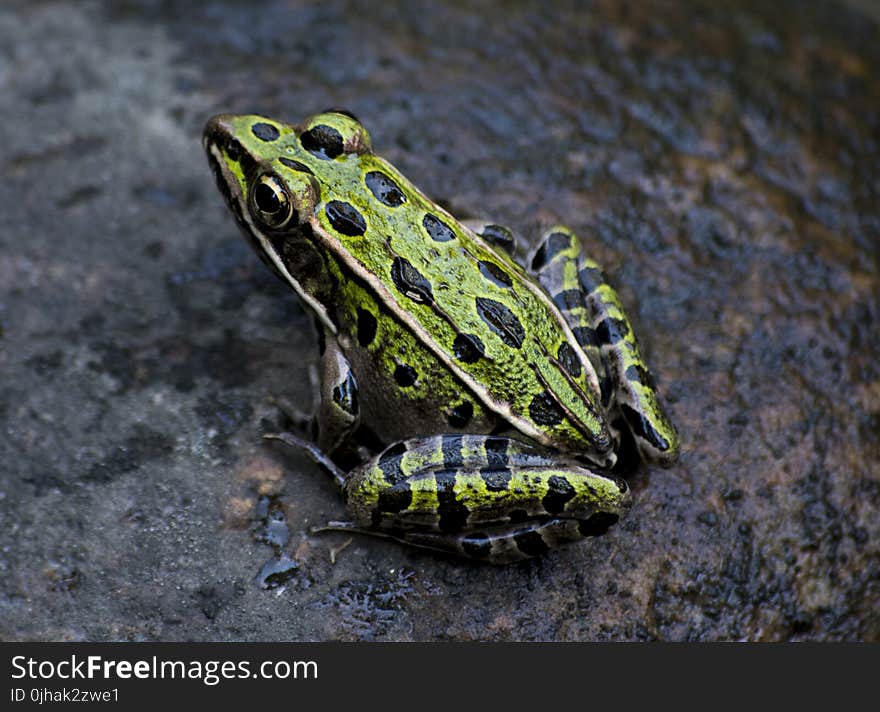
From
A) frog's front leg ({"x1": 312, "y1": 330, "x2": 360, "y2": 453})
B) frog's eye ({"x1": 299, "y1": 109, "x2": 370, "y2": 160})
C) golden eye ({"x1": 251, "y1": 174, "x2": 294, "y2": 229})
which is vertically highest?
frog's eye ({"x1": 299, "y1": 109, "x2": 370, "y2": 160})

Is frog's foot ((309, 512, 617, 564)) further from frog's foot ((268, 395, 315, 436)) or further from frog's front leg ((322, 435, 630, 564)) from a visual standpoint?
frog's foot ((268, 395, 315, 436))

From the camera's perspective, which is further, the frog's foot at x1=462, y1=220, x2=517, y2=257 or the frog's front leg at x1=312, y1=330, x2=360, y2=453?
the frog's foot at x1=462, y1=220, x2=517, y2=257

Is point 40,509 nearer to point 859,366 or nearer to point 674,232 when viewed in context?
point 674,232

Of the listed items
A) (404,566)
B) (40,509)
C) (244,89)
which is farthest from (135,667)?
(244,89)

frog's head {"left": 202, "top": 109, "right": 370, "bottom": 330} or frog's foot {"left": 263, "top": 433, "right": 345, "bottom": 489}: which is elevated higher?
frog's head {"left": 202, "top": 109, "right": 370, "bottom": 330}

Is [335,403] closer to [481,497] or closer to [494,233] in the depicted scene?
[481,497]

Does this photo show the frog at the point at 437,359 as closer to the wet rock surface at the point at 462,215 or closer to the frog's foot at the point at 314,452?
the frog's foot at the point at 314,452

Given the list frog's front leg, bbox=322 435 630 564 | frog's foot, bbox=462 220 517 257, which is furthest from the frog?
frog's foot, bbox=462 220 517 257
